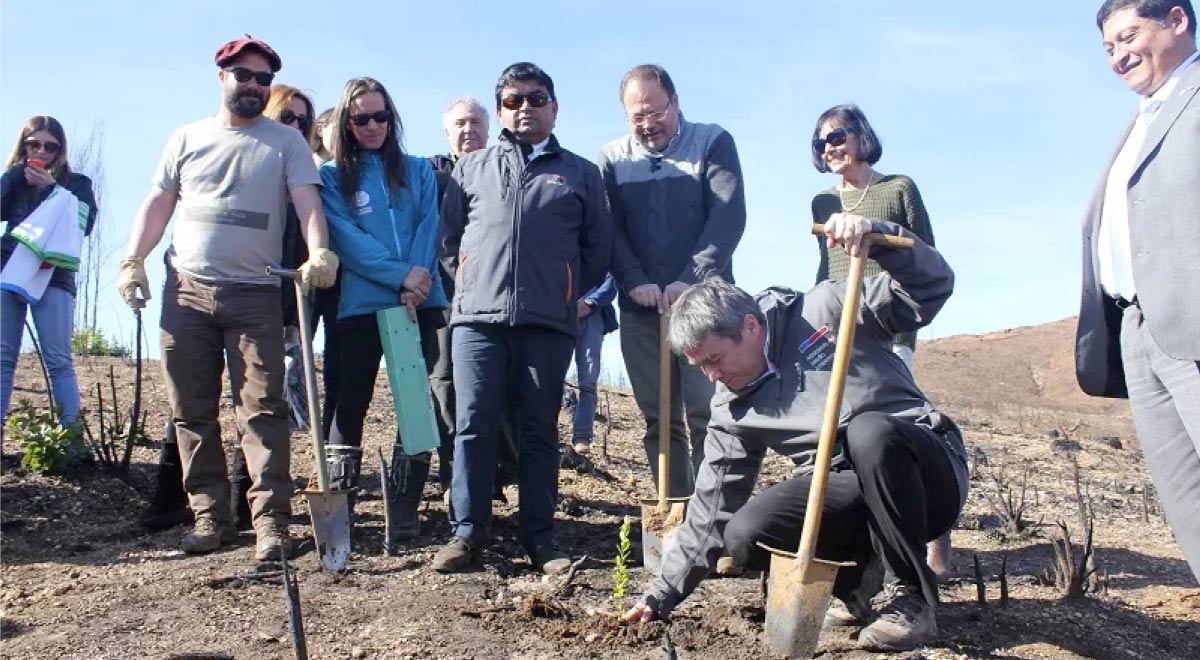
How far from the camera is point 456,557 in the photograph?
13.9 ft

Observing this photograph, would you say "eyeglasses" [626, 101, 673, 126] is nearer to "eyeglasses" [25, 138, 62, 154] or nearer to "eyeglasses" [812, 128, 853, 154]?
"eyeglasses" [812, 128, 853, 154]

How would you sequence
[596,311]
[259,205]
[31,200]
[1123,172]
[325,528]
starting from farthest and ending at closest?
[596,311], [31,200], [259,205], [325,528], [1123,172]

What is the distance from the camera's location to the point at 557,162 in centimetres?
461

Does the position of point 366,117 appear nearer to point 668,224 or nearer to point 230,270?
point 230,270

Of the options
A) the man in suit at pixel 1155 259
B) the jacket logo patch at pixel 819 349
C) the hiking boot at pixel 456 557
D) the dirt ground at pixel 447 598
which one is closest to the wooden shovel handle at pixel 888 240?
the jacket logo patch at pixel 819 349

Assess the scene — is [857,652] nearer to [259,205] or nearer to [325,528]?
[325,528]

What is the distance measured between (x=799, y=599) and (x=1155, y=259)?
1.32 metres

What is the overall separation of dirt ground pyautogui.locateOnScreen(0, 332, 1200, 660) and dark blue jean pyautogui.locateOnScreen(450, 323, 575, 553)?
219 mm

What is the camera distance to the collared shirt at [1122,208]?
10.3ft

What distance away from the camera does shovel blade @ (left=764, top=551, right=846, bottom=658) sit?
125 inches

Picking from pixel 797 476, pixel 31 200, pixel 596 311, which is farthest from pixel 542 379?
pixel 31 200

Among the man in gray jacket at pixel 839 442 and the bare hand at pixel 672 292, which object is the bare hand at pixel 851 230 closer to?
the man in gray jacket at pixel 839 442

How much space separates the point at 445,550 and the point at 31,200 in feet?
10.0

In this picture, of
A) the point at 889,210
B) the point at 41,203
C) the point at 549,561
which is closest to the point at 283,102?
the point at 41,203
